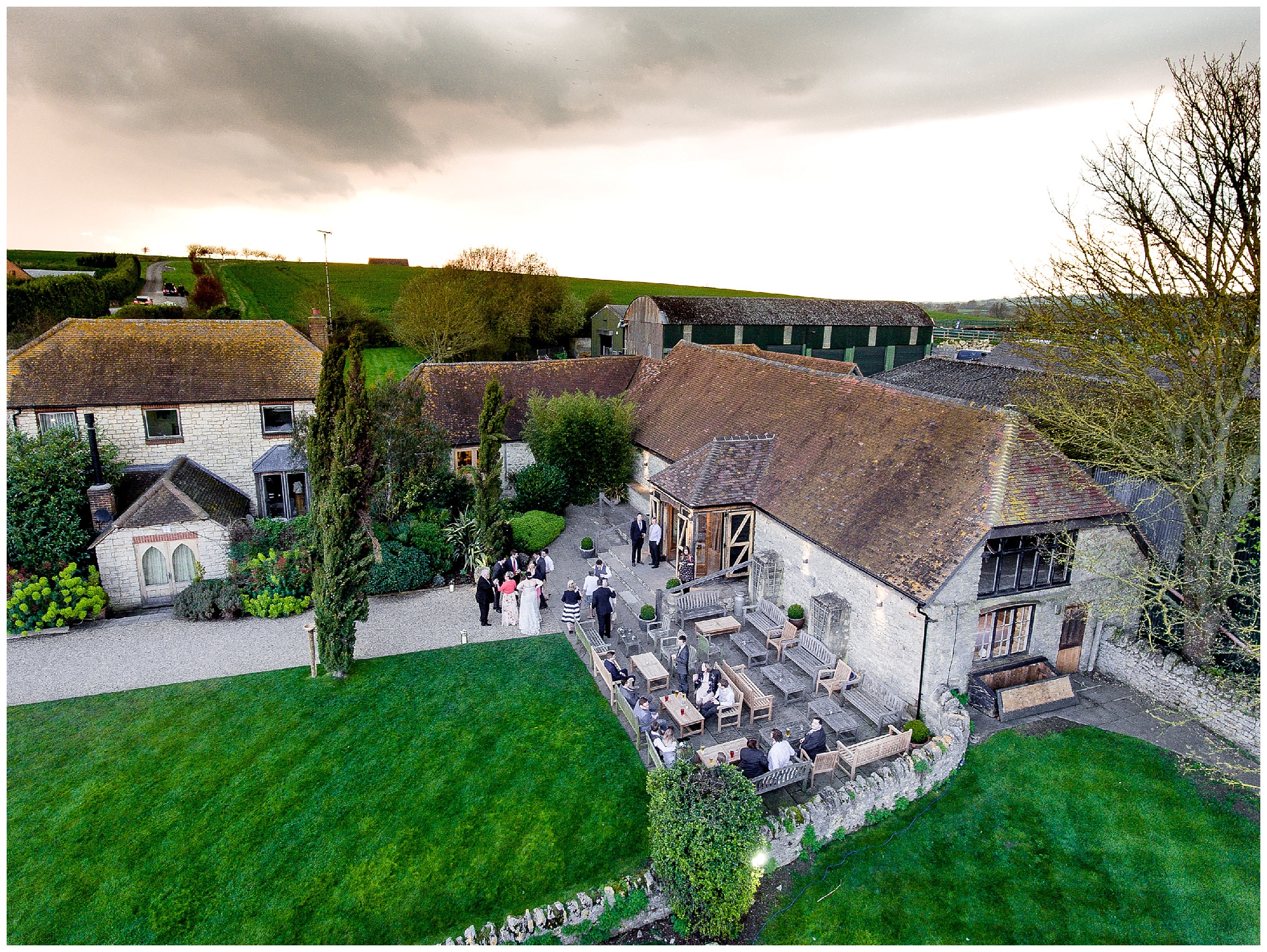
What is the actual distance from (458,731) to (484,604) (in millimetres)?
4543

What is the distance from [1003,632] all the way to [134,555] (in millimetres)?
22494

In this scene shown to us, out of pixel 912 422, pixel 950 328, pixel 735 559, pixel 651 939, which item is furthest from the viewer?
pixel 950 328

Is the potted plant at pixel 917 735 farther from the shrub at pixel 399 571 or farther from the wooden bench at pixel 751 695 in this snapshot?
the shrub at pixel 399 571

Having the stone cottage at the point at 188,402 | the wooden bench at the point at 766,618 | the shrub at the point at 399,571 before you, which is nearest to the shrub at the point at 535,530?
the shrub at the point at 399,571

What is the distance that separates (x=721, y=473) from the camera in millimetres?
19469

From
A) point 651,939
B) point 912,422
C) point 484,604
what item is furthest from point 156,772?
point 912,422

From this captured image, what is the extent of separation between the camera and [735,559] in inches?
790

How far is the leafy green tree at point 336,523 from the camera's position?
14.9 m

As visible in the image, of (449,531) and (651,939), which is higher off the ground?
(449,531)

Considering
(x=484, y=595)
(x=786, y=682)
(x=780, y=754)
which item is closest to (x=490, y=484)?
(x=484, y=595)

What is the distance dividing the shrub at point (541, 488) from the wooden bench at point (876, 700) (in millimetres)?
13471

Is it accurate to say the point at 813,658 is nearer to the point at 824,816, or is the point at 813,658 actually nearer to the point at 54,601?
the point at 824,816

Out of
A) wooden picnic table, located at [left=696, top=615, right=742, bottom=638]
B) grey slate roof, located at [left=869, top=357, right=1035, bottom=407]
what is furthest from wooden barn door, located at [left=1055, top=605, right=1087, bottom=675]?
grey slate roof, located at [left=869, top=357, right=1035, bottom=407]

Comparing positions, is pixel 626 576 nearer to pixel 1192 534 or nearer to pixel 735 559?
pixel 735 559
